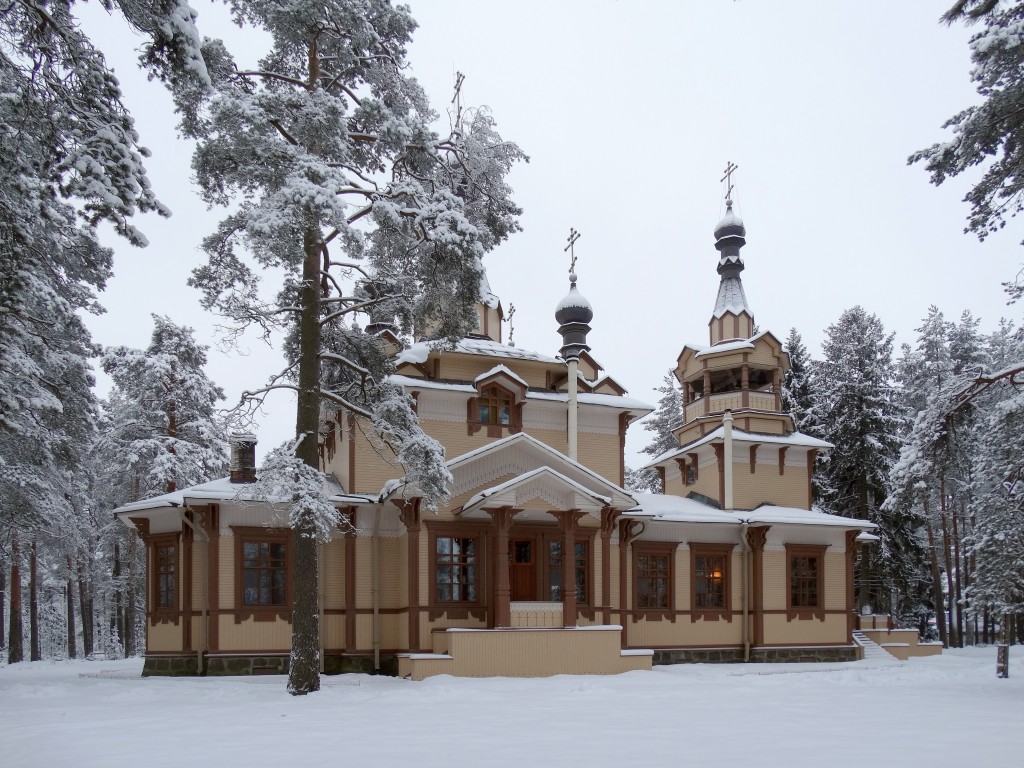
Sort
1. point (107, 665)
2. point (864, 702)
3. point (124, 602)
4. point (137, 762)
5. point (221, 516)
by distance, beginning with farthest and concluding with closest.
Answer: point (124, 602) < point (107, 665) < point (221, 516) < point (864, 702) < point (137, 762)

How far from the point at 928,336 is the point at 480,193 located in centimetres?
2521

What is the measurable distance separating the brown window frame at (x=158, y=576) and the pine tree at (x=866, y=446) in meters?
21.8

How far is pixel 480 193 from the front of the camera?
16609mm

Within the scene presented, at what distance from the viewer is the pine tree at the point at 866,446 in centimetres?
3247

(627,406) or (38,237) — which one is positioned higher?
(38,237)

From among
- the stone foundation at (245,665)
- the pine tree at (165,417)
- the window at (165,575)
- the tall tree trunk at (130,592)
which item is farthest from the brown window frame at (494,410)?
the tall tree trunk at (130,592)

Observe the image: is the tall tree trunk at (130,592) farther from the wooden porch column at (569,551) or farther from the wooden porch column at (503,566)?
the wooden porch column at (569,551)

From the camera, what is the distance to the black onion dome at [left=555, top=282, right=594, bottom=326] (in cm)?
2861

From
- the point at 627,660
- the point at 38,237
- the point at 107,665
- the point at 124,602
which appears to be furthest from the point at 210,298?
the point at 124,602

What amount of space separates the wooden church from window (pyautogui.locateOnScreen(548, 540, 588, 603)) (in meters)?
0.04

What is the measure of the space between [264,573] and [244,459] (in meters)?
2.51

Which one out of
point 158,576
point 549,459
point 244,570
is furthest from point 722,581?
point 158,576

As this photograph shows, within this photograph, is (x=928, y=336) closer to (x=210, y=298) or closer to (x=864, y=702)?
(x=864, y=702)

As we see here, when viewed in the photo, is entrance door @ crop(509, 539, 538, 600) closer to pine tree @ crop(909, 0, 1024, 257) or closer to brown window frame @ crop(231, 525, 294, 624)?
brown window frame @ crop(231, 525, 294, 624)
